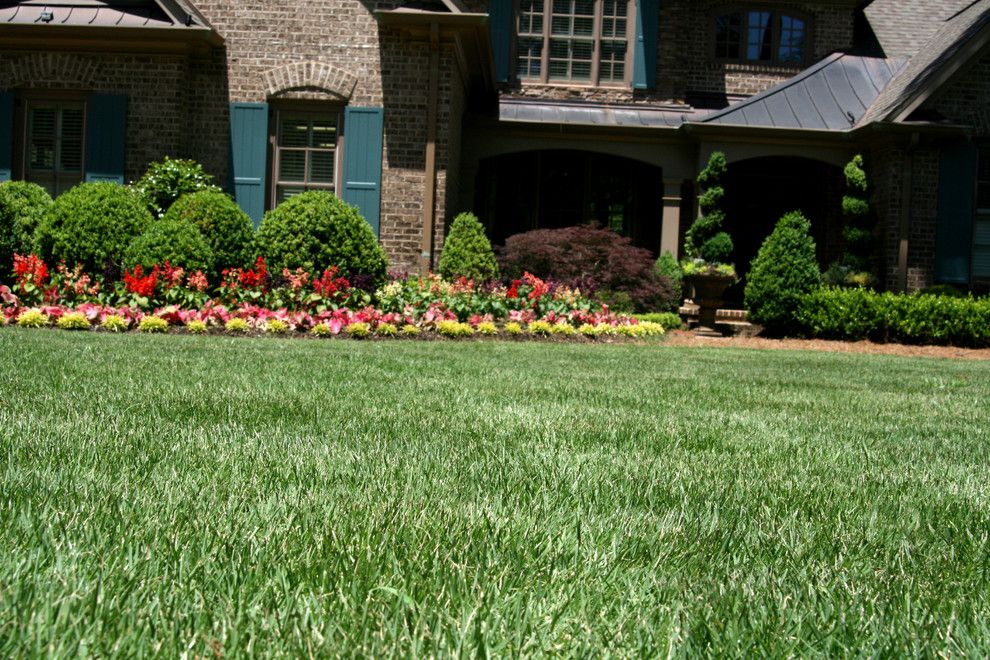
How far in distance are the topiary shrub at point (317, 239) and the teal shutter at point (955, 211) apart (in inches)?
383

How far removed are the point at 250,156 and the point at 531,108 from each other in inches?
215

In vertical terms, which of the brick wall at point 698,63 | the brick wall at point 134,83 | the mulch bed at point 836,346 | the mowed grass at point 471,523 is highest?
the brick wall at point 698,63

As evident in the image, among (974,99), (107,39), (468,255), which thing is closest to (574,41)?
(468,255)

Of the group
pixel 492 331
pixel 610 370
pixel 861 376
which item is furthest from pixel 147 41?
pixel 861 376

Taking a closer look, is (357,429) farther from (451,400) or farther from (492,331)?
(492,331)

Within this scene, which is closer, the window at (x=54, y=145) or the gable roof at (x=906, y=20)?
the window at (x=54, y=145)

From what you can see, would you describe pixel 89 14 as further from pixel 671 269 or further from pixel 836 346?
pixel 836 346

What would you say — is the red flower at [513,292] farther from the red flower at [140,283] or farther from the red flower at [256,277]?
the red flower at [140,283]

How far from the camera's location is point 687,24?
18938 mm

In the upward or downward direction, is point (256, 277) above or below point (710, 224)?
below

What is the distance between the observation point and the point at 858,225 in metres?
16.5

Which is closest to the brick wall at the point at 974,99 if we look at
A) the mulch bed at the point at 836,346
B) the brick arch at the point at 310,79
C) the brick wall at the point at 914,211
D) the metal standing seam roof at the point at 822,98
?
the brick wall at the point at 914,211

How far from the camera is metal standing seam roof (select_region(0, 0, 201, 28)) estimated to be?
13.8m

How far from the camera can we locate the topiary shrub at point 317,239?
1217cm
